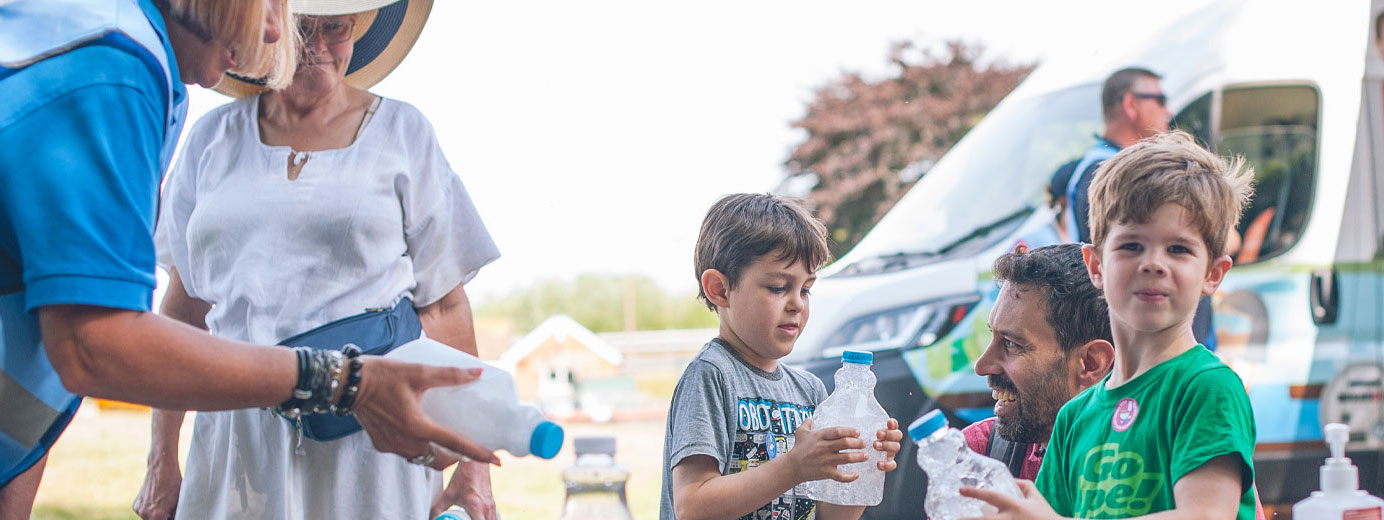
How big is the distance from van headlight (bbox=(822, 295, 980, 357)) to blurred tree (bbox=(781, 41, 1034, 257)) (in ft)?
15.7

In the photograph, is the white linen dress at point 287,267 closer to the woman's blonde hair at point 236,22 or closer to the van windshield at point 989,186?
the woman's blonde hair at point 236,22

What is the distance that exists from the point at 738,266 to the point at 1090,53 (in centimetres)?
213

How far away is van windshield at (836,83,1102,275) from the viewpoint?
3.45m

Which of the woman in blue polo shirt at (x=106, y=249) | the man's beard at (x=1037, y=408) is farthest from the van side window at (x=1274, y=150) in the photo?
the woman in blue polo shirt at (x=106, y=249)

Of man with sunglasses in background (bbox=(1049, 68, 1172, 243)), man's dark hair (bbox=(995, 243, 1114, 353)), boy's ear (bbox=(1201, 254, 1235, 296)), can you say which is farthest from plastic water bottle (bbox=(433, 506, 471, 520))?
man with sunglasses in background (bbox=(1049, 68, 1172, 243))

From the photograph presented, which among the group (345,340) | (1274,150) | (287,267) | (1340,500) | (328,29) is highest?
(1274,150)

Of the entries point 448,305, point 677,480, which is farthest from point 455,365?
point 448,305

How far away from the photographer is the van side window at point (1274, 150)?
3553 millimetres

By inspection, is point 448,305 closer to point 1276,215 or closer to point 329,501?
point 329,501

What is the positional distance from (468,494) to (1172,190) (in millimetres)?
1315

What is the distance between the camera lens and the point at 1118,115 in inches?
136

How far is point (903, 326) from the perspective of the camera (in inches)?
133

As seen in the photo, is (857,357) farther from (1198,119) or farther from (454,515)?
(1198,119)

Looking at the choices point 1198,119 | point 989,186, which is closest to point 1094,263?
point 989,186
